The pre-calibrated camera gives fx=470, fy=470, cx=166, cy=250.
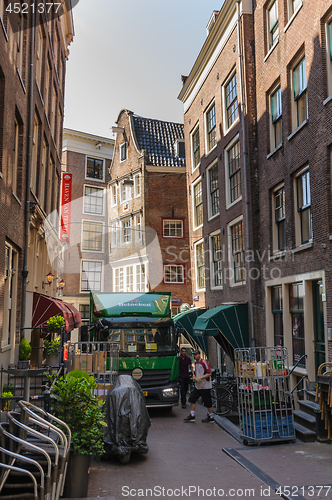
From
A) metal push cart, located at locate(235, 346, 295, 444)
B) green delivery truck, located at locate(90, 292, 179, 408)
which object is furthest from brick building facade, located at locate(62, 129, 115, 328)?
metal push cart, located at locate(235, 346, 295, 444)

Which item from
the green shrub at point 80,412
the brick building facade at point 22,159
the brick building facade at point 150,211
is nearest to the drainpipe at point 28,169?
the brick building facade at point 22,159

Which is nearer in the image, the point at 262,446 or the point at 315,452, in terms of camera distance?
the point at 315,452

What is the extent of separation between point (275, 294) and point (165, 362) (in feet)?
14.9

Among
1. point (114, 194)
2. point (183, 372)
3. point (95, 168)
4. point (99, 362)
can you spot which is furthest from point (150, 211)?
point (99, 362)

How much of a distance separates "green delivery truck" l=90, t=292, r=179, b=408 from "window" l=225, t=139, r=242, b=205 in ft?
19.9

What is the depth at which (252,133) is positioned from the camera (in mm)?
17703

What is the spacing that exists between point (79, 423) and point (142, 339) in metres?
7.55

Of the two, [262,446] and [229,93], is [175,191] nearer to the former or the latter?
[229,93]

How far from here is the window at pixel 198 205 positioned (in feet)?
81.8

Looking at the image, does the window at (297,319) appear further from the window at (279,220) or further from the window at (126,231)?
the window at (126,231)

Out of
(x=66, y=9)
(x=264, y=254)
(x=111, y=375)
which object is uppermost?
(x=66, y=9)

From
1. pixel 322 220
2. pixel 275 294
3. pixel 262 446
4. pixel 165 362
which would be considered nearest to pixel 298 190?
pixel 322 220

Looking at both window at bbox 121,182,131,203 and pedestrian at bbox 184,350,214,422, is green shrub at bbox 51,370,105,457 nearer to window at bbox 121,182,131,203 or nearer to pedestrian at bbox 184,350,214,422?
pedestrian at bbox 184,350,214,422

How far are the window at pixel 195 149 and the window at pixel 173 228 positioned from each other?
6752 millimetres
